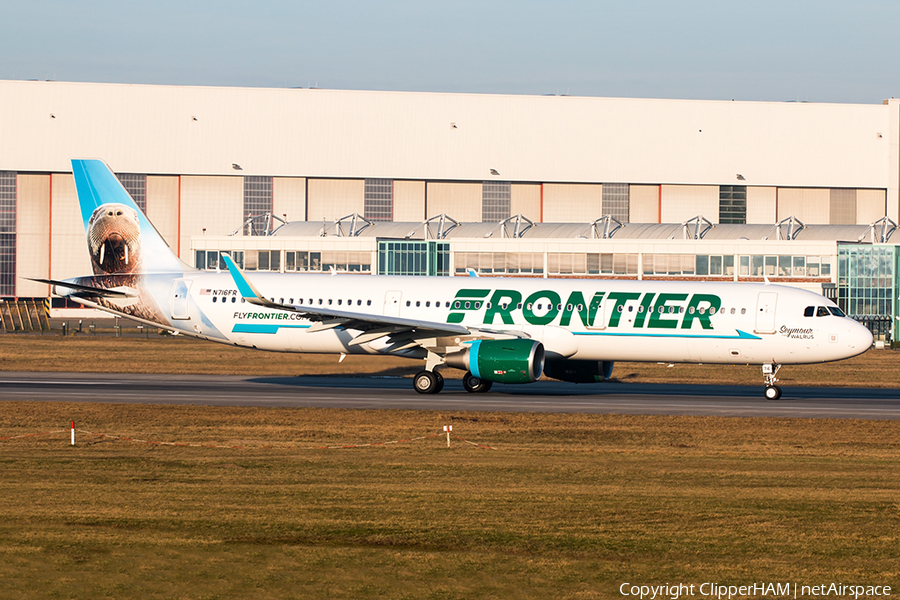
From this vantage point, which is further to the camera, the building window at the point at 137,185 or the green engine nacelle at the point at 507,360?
the building window at the point at 137,185

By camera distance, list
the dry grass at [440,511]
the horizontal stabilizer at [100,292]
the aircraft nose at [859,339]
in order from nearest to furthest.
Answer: the dry grass at [440,511], the aircraft nose at [859,339], the horizontal stabilizer at [100,292]

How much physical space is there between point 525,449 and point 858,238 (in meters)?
71.3

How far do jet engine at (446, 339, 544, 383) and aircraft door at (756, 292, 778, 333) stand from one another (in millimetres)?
7466

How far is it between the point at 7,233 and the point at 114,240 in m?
66.5

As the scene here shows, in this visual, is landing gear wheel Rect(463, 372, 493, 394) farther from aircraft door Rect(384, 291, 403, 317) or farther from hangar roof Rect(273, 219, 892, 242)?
hangar roof Rect(273, 219, 892, 242)

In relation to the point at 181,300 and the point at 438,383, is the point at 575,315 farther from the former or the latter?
the point at 181,300

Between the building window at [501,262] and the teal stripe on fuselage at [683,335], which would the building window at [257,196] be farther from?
the teal stripe on fuselage at [683,335]

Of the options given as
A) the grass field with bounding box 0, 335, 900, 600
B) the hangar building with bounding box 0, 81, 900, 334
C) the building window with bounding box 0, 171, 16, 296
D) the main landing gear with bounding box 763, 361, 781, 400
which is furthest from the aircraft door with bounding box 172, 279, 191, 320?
the building window with bounding box 0, 171, 16, 296

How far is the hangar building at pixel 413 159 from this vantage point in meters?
102

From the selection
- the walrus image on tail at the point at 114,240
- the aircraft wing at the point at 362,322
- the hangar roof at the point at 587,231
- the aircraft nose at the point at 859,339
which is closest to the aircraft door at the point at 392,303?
the aircraft wing at the point at 362,322

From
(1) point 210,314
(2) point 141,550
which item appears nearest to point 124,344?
(1) point 210,314

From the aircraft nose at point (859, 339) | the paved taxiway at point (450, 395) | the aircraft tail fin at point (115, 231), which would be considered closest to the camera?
the paved taxiway at point (450, 395)

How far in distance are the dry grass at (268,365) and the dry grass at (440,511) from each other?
44.7ft

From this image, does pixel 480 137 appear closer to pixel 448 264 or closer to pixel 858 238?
Answer: pixel 448 264
